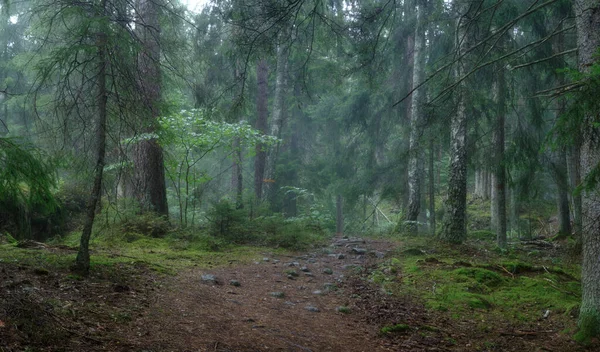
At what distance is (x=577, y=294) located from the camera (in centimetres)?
584

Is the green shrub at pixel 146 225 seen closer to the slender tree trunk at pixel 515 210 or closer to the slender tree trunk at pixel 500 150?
the slender tree trunk at pixel 500 150

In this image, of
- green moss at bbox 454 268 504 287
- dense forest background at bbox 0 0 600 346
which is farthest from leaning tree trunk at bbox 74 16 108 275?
green moss at bbox 454 268 504 287

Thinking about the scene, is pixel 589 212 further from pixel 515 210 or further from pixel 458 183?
pixel 515 210

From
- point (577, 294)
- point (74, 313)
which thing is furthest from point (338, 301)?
point (74, 313)

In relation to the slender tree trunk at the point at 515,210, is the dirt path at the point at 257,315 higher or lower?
lower

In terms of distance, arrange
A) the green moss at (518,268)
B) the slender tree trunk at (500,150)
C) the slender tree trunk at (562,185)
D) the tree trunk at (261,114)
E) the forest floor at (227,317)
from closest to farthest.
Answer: the forest floor at (227,317) < the green moss at (518,268) < the slender tree trunk at (500,150) < the slender tree trunk at (562,185) < the tree trunk at (261,114)

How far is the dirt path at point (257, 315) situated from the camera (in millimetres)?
A: 4035

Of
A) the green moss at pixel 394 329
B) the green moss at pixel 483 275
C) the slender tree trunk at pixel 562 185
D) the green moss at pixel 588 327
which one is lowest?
the green moss at pixel 394 329

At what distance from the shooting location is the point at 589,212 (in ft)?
15.3

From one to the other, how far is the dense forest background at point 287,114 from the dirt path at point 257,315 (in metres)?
1.39

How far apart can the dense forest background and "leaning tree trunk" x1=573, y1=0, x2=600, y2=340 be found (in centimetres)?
2

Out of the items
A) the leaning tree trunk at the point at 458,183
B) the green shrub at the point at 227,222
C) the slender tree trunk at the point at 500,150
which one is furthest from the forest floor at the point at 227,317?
the slender tree trunk at the point at 500,150

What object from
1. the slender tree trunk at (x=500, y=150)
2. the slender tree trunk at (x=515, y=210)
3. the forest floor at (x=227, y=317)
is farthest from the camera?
the slender tree trunk at (x=515, y=210)

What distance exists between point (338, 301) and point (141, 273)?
2.88 meters
